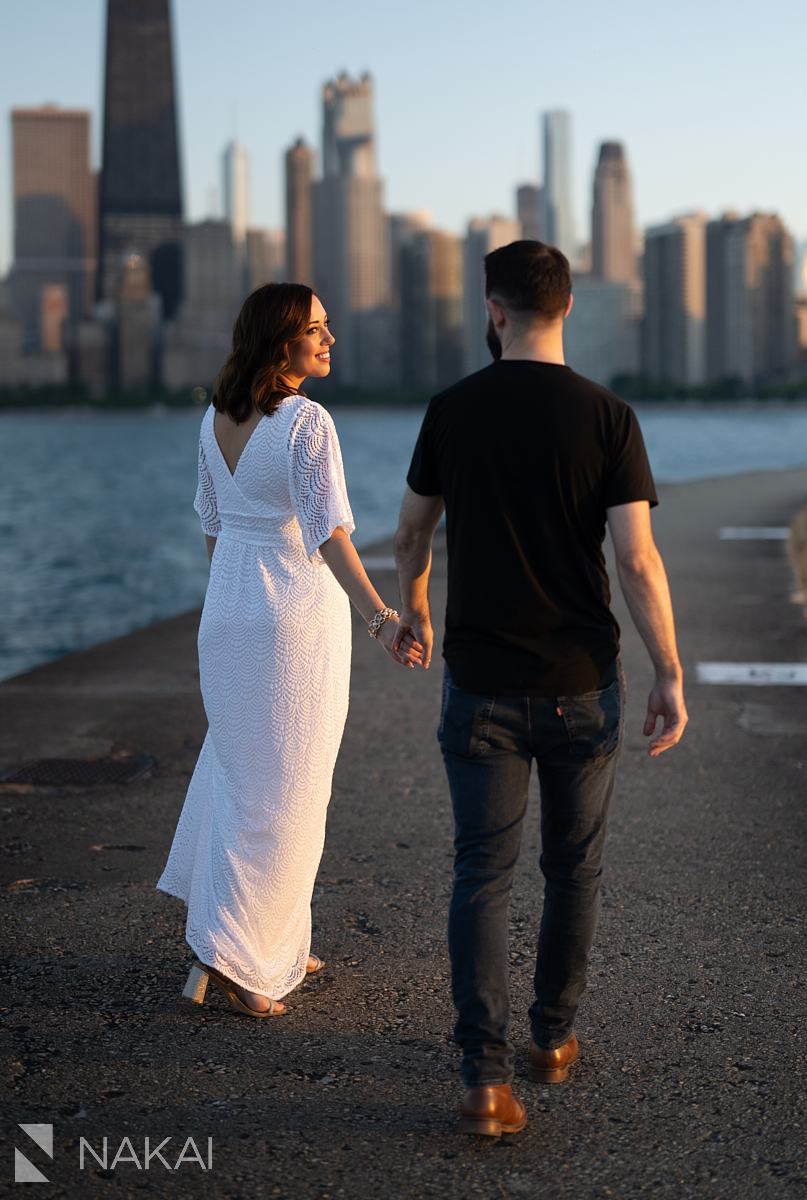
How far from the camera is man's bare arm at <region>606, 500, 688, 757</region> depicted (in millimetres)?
3025

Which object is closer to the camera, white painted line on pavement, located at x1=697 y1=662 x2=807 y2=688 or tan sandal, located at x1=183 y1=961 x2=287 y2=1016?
tan sandal, located at x1=183 y1=961 x2=287 y2=1016

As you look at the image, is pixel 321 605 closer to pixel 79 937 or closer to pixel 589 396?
pixel 589 396

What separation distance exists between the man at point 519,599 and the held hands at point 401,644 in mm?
319

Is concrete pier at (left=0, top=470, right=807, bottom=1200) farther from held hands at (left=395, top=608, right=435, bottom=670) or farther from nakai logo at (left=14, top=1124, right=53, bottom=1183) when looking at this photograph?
held hands at (left=395, top=608, right=435, bottom=670)

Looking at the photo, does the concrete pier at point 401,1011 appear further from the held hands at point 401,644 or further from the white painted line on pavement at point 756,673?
the white painted line on pavement at point 756,673

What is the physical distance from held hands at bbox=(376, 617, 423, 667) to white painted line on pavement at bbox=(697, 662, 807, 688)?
5.61 meters

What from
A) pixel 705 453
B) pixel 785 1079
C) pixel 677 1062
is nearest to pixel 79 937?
pixel 677 1062

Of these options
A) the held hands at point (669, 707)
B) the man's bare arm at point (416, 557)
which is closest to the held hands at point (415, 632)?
the man's bare arm at point (416, 557)

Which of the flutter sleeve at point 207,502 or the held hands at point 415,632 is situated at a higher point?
the flutter sleeve at point 207,502

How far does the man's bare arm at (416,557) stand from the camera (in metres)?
3.21

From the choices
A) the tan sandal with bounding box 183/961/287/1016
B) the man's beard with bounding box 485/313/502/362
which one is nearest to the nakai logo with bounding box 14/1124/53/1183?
the tan sandal with bounding box 183/961/287/1016

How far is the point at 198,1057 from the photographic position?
136 inches

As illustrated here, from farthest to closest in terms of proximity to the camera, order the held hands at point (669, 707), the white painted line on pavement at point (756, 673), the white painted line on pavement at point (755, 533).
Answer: the white painted line on pavement at point (755, 533) → the white painted line on pavement at point (756, 673) → the held hands at point (669, 707)

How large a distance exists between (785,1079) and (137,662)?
23.9ft
